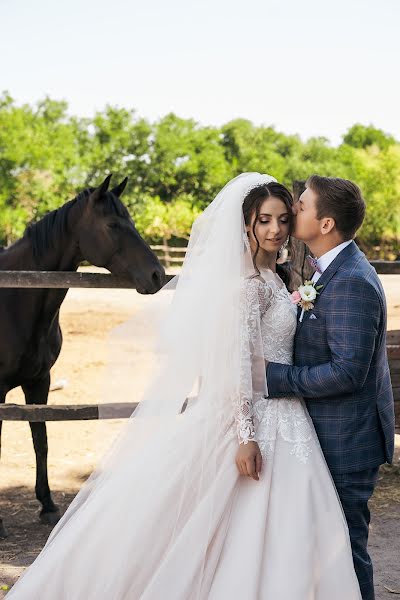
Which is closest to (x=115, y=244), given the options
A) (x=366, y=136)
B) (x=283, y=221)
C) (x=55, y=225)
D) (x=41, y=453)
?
(x=55, y=225)

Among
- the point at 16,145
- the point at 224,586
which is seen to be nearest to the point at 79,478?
the point at 224,586

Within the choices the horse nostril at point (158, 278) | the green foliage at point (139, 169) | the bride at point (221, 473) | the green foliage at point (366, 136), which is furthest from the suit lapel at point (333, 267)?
the green foliage at point (366, 136)

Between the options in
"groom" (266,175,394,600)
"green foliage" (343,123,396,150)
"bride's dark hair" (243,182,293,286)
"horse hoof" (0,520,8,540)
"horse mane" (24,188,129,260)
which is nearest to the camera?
"groom" (266,175,394,600)

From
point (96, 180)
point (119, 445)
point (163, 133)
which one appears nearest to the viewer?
point (119, 445)

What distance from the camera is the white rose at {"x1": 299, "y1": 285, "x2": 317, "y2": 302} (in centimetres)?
249

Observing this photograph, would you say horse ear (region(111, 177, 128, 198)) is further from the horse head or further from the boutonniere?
the boutonniere

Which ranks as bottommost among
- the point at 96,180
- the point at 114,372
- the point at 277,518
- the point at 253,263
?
the point at 277,518

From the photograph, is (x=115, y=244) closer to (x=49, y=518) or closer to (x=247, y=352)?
(x=49, y=518)

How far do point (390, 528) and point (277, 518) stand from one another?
2.36 meters

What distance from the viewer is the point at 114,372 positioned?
122 inches

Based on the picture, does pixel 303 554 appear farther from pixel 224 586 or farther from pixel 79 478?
pixel 79 478

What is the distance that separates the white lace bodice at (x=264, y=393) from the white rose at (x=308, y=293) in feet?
0.29

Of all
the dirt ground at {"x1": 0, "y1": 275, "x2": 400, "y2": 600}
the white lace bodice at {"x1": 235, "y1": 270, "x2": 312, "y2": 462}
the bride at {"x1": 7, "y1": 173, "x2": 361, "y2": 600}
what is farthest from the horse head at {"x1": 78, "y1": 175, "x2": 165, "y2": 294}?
the white lace bodice at {"x1": 235, "y1": 270, "x2": 312, "y2": 462}

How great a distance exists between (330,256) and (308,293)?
0.58 ft
